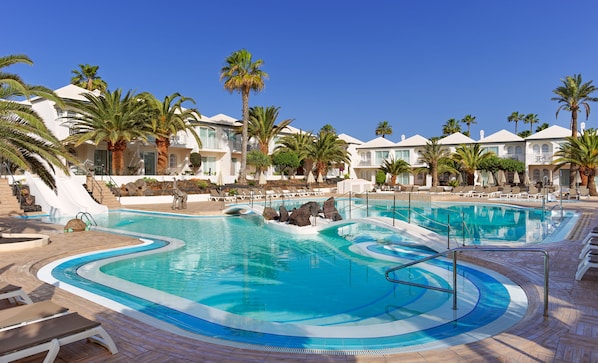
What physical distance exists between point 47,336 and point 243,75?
30.4 m

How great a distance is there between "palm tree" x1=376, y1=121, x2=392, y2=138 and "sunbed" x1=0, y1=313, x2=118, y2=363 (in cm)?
7128

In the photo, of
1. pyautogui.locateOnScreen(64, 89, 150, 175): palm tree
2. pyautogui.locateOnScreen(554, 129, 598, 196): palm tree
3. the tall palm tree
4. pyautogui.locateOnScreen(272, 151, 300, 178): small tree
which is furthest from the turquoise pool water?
the tall palm tree

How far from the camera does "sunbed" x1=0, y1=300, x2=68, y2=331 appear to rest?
12.9 ft

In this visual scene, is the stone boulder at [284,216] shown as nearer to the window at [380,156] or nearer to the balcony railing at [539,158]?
the balcony railing at [539,158]

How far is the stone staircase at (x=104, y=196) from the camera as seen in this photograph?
2214 cm

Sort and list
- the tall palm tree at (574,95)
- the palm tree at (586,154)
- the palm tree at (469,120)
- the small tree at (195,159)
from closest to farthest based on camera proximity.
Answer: the palm tree at (586,154) < the tall palm tree at (574,95) < the small tree at (195,159) < the palm tree at (469,120)

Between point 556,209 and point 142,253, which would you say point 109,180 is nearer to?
point 142,253

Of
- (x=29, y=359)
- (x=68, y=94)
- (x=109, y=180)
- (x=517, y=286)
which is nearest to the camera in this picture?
(x=29, y=359)

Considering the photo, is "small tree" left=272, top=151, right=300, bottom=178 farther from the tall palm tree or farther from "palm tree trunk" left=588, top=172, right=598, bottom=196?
"palm tree trunk" left=588, top=172, right=598, bottom=196

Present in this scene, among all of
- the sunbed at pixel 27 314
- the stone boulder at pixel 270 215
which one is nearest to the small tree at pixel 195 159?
the stone boulder at pixel 270 215

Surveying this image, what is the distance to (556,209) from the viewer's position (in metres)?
20.2

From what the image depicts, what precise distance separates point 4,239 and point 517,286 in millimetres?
11757

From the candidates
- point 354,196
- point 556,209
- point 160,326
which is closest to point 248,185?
point 354,196

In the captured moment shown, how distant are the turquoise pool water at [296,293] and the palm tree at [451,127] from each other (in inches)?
2343
